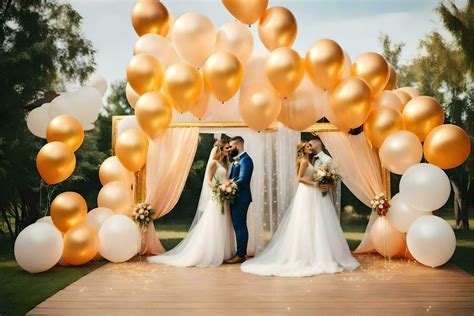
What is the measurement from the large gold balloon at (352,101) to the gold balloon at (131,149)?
108 inches

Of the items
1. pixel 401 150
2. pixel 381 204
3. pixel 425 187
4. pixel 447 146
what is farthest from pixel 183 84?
pixel 447 146

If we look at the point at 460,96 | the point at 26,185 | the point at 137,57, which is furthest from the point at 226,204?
the point at 460,96

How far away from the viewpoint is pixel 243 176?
6629 mm

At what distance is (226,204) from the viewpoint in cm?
670

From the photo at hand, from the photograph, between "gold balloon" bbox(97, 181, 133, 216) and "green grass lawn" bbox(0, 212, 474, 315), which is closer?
"green grass lawn" bbox(0, 212, 474, 315)

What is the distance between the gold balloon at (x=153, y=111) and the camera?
Answer: 6504mm

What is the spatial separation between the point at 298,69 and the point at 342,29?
8.17 meters

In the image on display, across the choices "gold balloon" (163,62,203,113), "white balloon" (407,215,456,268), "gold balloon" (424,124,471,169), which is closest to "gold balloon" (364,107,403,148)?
"gold balloon" (424,124,471,169)

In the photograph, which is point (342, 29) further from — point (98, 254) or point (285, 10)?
point (98, 254)

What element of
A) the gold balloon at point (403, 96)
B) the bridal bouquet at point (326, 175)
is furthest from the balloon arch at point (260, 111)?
the bridal bouquet at point (326, 175)

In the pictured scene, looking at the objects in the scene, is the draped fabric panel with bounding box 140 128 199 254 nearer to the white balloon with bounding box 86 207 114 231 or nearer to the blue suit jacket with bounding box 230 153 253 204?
the white balloon with bounding box 86 207 114 231

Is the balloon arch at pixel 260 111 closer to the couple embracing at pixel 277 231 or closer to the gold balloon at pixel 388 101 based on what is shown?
the gold balloon at pixel 388 101

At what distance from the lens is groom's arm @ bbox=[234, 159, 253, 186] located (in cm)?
662

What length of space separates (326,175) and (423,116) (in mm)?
1634
